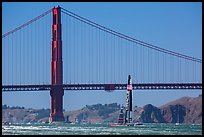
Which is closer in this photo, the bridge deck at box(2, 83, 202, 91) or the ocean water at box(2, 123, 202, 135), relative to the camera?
the ocean water at box(2, 123, 202, 135)

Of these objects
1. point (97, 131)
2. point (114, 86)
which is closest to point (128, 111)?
point (114, 86)

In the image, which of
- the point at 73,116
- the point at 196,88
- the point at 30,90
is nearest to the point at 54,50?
the point at 30,90

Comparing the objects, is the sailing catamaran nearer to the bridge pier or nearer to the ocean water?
the bridge pier

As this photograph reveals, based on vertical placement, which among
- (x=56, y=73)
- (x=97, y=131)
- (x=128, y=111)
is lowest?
(x=97, y=131)

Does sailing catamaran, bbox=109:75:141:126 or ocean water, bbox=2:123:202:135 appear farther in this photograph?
sailing catamaran, bbox=109:75:141:126

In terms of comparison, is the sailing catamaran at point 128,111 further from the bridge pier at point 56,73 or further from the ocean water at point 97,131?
the ocean water at point 97,131

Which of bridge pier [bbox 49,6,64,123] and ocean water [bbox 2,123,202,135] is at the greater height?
bridge pier [bbox 49,6,64,123]

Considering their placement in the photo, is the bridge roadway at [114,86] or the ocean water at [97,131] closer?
the ocean water at [97,131]

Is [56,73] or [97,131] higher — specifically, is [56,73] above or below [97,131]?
above

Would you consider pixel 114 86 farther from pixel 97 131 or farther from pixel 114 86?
pixel 97 131

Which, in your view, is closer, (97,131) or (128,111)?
(97,131)
